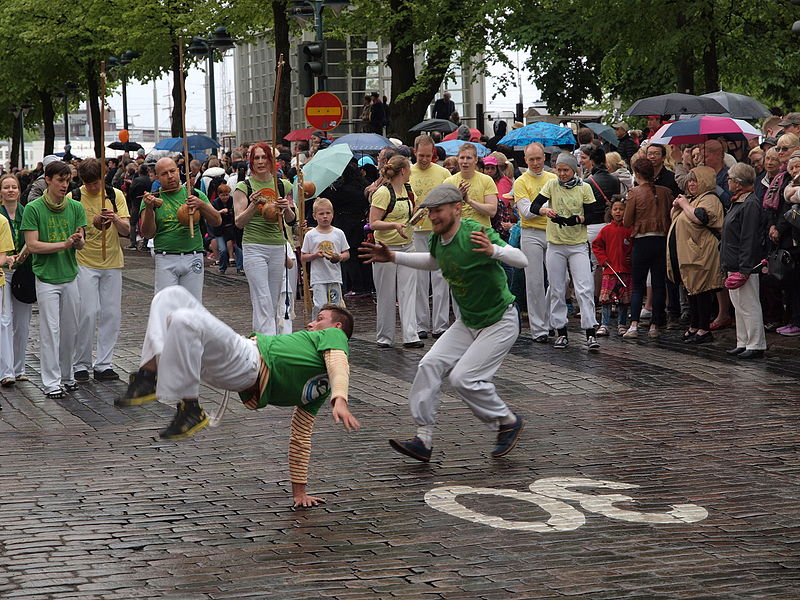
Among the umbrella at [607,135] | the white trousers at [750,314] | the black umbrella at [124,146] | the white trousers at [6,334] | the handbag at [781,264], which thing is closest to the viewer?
the white trousers at [6,334]

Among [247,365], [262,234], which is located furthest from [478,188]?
[247,365]

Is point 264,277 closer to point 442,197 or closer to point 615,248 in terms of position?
point 615,248

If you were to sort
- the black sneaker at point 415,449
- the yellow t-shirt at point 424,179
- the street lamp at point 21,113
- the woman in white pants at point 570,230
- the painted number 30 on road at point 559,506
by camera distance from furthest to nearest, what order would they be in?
the street lamp at point 21,113, the yellow t-shirt at point 424,179, the woman in white pants at point 570,230, the black sneaker at point 415,449, the painted number 30 on road at point 559,506

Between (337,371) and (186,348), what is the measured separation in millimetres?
820

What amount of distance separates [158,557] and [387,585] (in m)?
1.29

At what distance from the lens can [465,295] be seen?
9.05 meters

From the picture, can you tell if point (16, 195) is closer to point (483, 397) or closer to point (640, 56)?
point (483, 397)

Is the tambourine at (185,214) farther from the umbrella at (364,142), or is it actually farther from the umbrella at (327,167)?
the umbrella at (364,142)

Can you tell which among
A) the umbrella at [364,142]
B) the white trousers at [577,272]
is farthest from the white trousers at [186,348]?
the umbrella at [364,142]

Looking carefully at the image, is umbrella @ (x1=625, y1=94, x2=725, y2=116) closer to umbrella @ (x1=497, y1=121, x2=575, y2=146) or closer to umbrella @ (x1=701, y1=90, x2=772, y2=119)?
umbrella @ (x1=701, y1=90, x2=772, y2=119)

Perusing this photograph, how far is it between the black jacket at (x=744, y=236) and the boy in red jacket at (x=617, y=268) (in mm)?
1691

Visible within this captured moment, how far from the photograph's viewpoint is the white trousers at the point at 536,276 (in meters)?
14.5

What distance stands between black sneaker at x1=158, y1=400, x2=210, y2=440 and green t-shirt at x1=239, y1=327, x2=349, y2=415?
1.90ft

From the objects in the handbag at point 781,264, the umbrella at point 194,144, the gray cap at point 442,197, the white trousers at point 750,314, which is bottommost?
the white trousers at point 750,314
